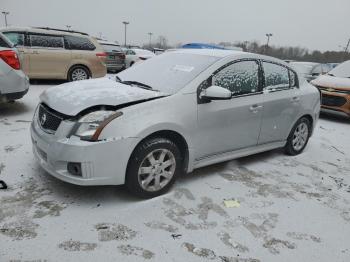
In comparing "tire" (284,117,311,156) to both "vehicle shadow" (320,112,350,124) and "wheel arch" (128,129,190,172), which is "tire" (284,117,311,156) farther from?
"vehicle shadow" (320,112,350,124)

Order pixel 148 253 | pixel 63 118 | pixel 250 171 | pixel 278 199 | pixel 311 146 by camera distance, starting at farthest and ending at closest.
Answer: pixel 311 146, pixel 250 171, pixel 278 199, pixel 63 118, pixel 148 253

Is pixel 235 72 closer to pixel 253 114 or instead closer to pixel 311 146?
pixel 253 114

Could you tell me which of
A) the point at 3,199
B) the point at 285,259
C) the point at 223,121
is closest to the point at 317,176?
the point at 223,121

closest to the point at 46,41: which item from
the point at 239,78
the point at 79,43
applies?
→ the point at 79,43

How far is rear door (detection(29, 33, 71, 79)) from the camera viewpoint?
943cm

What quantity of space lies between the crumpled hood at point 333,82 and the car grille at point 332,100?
28 cm

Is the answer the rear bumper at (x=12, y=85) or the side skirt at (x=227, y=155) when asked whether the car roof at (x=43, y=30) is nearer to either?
the rear bumper at (x=12, y=85)

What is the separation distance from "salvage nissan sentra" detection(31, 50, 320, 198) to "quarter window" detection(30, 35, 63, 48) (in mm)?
5971

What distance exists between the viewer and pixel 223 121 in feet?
13.0

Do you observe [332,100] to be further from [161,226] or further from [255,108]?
[161,226]

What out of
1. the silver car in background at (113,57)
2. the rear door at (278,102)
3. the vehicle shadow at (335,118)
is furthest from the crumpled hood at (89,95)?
the silver car in background at (113,57)

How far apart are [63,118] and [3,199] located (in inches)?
39.0

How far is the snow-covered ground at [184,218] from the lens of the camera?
108 inches

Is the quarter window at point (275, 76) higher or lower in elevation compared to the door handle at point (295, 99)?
higher
